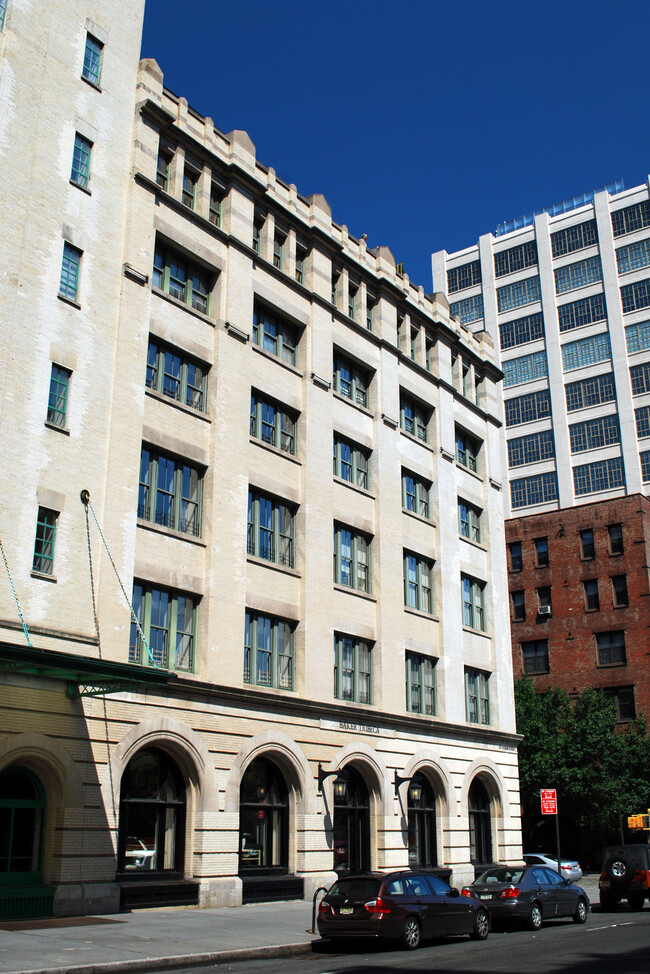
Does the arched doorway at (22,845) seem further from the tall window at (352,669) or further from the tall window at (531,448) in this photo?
the tall window at (531,448)

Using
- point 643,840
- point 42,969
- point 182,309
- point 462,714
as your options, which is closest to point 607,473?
point 643,840

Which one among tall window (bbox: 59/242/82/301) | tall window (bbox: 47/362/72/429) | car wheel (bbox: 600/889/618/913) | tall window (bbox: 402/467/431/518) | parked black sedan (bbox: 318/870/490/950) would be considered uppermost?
tall window (bbox: 59/242/82/301)

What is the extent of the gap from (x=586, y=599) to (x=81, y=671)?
4445 cm

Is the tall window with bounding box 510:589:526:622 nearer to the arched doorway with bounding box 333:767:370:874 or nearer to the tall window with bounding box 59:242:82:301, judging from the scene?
the arched doorway with bounding box 333:767:370:874

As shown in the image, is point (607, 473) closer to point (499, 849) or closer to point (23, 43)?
point (499, 849)

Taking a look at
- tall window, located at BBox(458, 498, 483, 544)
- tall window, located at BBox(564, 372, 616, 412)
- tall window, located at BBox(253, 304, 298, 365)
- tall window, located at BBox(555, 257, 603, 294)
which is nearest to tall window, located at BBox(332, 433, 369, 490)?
tall window, located at BBox(253, 304, 298, 365)

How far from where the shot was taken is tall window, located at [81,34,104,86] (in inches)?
1089

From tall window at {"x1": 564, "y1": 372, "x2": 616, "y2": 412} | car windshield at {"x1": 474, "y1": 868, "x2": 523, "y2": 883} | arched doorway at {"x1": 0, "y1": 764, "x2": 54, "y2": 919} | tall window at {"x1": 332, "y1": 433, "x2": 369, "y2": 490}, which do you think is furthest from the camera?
tall window at {"x1": 564, "y1": 372, "x2": 616, "y2": 412}

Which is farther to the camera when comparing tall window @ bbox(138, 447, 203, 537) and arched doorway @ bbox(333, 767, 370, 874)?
arched doorway @ bbox(333, 767, 370, 874)

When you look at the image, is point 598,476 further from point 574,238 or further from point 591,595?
point 574,238

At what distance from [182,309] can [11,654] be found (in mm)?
13367

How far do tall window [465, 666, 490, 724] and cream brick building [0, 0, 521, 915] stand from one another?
0.17 m

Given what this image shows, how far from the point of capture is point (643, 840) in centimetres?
5325

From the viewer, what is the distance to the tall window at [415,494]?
126 ft
